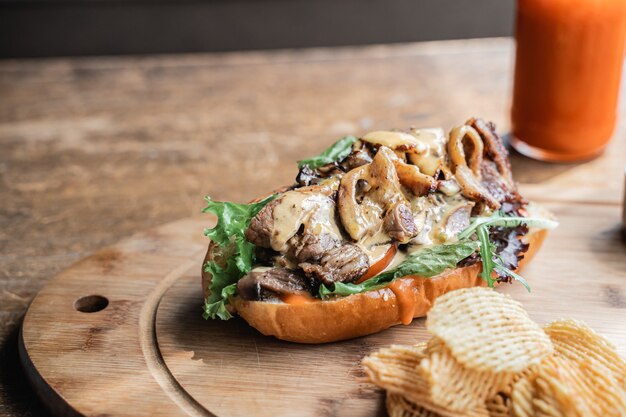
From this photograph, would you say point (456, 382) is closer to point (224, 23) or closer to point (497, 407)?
point (497, 407)

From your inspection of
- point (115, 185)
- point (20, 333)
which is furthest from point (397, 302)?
point (115, 185)

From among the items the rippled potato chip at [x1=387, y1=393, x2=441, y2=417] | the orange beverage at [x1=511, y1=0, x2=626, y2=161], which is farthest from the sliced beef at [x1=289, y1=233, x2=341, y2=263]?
the orange beverage at [x1=511, y1=0, x2=626, y2=161]

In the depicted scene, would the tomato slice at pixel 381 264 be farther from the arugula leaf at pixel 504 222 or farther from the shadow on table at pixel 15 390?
the shadow on table at pixel 15 390

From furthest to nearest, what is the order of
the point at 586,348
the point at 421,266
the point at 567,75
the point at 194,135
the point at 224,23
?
1. the point at 224,23
2. the point at 194,135
3. the point at 567,75
4. the point at 421,266
5. the point at 586,348

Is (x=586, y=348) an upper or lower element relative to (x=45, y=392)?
upper

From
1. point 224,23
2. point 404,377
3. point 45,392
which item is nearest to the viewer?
point 404,377

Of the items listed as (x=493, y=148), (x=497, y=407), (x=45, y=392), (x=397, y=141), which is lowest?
(x=45, y=392)

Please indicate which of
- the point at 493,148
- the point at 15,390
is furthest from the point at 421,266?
→ the point at 15,390
